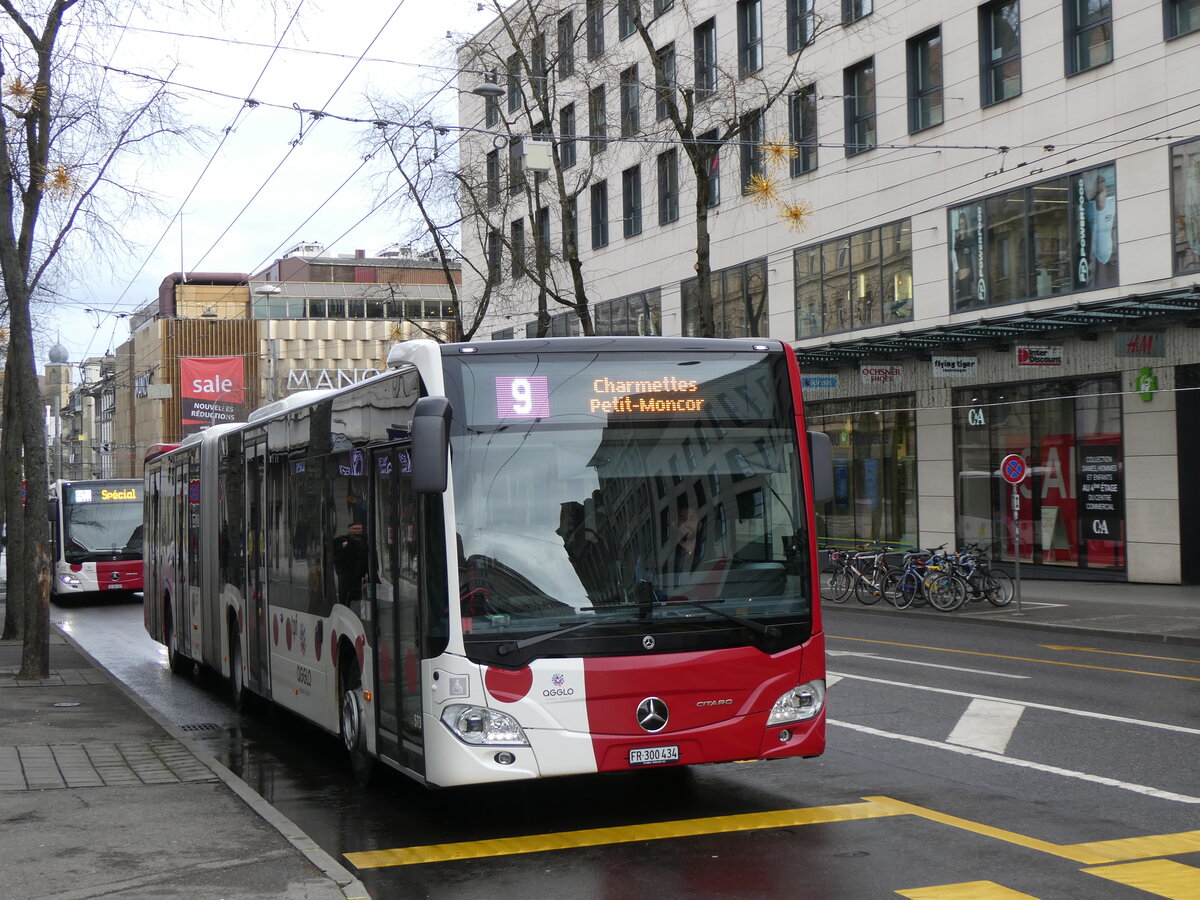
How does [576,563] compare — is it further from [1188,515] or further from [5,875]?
[1188,515]

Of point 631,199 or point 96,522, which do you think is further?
point 631,199

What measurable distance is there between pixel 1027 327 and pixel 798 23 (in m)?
11.6

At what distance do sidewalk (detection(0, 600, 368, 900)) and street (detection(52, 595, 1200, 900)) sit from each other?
1.27 feet

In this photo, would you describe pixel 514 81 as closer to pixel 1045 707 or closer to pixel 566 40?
pixel 566 40

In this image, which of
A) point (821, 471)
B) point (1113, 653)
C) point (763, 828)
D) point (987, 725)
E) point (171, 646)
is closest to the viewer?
point (763, 828)

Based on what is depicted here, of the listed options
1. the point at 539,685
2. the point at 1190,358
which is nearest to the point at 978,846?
the point at 539,685

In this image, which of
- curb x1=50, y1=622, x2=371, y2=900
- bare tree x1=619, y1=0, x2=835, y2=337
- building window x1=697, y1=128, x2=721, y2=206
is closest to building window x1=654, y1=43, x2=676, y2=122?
bare tree x1=619, y1=0, x2=835, y2=337

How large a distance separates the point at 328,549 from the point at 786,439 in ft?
11.7

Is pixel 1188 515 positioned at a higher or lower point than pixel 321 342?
lower

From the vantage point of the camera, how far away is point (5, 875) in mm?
6980

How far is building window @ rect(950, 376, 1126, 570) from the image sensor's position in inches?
1043

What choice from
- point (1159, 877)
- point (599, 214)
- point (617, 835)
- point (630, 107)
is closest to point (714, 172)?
point (630, 107)

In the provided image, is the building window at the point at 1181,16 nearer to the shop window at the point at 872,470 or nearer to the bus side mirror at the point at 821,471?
the shop window at the point at 872,470

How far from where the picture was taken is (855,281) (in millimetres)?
33312
